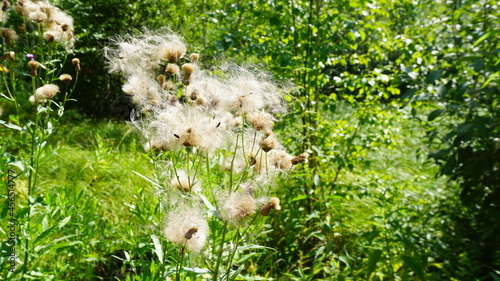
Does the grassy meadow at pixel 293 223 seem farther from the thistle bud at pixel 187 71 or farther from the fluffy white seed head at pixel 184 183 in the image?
the thistle bud at pixel 187 71

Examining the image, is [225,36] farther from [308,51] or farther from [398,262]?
[398,262]

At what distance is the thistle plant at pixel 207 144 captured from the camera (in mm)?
1032

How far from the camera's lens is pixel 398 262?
2482mm

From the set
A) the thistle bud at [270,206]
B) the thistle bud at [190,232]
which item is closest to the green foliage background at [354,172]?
the thistle bud at [190,232]

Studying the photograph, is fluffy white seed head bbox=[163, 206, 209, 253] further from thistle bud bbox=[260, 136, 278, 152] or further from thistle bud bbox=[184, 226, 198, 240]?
thistle bud bbox=[260, 136, 278, 152]

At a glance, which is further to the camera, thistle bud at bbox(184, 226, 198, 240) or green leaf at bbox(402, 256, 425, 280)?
green leaf at bbox(402, 256, 425, 280)

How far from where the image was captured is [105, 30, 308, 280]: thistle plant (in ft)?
3.39

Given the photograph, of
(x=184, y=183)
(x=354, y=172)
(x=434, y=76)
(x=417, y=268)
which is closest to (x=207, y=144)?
(x=184, y=183)

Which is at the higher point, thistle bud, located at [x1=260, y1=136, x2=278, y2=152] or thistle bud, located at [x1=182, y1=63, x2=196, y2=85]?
thistle bud, located at [x1=182, y1=63, x2=196, y2=85]

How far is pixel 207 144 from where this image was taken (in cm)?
107

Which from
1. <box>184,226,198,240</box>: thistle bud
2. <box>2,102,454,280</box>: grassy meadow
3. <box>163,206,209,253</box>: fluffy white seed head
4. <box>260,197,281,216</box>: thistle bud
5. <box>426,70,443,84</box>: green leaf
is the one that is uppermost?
<box>426,70,443,84</box>: green leaf

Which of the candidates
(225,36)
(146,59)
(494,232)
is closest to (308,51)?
(225,36)

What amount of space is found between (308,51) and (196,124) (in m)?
1.82

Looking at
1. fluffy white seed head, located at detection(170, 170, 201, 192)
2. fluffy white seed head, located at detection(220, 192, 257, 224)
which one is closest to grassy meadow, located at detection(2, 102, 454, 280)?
fluffy white seed head, located at detection(170, 170, 201, 192)
